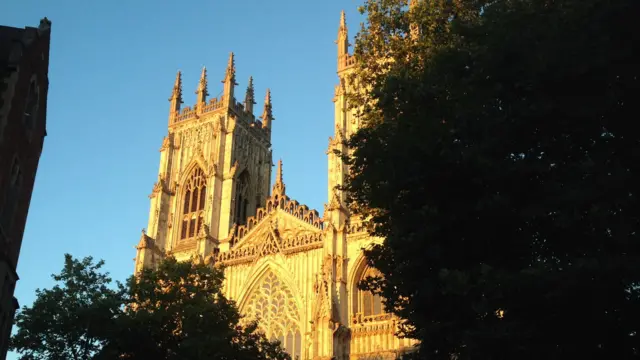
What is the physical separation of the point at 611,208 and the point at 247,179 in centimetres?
3337

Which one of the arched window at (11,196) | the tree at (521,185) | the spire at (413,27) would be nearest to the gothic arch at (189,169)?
the spire at (413,27)

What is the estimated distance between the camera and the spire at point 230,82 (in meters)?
42.0

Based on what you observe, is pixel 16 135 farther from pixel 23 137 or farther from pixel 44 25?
pixel 44 25

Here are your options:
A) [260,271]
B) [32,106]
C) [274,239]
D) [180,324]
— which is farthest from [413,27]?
[260,271]

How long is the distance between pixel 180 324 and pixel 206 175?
2098 centimetres

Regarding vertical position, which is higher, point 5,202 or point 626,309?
point 5,202

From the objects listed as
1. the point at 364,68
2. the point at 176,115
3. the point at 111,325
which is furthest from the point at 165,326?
the point at 176,115

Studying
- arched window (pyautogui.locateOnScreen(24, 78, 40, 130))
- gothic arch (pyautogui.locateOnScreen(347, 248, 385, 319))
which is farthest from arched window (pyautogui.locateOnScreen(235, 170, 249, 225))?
arched window (pyautogui.locateOnScreen(24, 78, 40, 130))

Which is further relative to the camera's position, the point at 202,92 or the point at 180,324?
the point at 202,92

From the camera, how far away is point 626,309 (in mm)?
9258

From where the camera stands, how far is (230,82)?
140ft

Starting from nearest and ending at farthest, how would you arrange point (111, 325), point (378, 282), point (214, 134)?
point (378, 282)
point (111, 325)
point (214, 134)

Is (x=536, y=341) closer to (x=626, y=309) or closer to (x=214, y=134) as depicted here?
(x=626, y=309)

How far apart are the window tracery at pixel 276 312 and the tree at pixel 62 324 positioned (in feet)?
42.9
